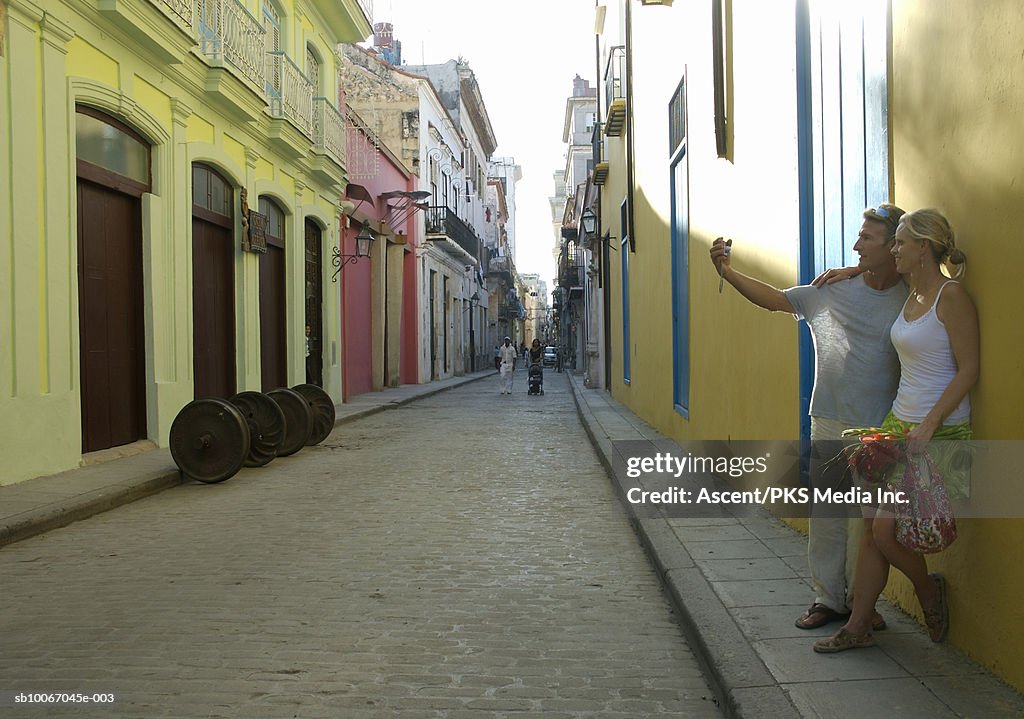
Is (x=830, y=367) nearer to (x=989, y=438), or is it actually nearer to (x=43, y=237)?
(x=989, y=438)

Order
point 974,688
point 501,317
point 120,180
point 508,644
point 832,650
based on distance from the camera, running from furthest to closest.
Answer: point 501,317 → point 120,180 → point 508,644 → point 832,650 → point 974,688

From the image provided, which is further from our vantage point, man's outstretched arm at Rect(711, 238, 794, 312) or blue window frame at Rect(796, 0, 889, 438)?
blue window frame at Rect(796, 0, 889, 438)

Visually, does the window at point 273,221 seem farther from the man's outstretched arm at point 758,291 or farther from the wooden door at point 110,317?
the man's outstretched arm at point 758,291

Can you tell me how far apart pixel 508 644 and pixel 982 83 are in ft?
9.58

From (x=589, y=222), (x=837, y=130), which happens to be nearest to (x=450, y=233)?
(x=589, y=222)

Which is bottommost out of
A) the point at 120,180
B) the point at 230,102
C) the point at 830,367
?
the point at 830,367

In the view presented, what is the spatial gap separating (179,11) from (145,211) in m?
2.46

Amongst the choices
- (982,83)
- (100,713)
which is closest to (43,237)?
(100,713)

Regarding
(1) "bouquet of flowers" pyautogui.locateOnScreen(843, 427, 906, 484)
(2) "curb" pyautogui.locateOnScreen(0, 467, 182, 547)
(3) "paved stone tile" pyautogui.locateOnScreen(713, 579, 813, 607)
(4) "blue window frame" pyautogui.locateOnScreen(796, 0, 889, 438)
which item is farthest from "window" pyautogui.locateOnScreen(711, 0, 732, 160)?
(2) "curb" pyautogui.locateOnScreen(0, 467, 182, 547)

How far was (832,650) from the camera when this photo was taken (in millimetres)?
3469

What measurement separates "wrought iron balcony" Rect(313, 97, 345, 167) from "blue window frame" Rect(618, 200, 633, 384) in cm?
578

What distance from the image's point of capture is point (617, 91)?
17.3m

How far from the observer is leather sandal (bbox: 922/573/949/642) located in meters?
3.45

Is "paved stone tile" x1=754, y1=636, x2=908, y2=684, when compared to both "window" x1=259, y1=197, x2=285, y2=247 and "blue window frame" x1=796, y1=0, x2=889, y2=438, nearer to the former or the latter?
"blue window frame" x1=796, y1=0, x2=889, y2=438
